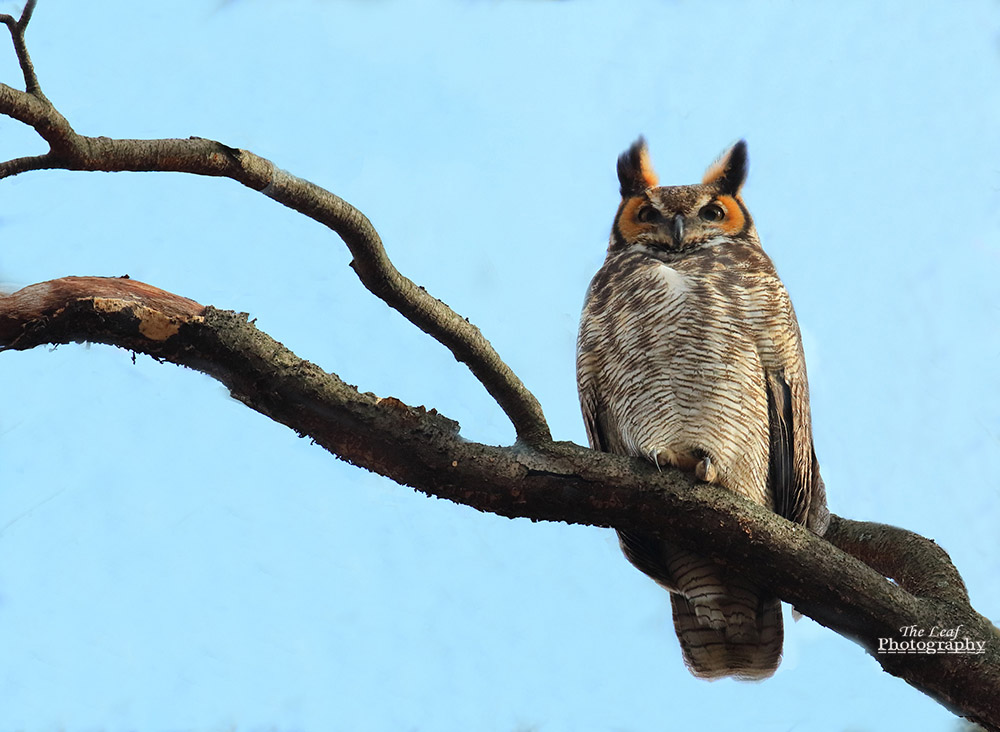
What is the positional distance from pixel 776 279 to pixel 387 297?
1416 mm

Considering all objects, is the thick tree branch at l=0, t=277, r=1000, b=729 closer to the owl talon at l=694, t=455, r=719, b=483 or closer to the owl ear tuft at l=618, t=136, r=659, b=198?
the owl talon at l=694, t=455, r=719, b=483

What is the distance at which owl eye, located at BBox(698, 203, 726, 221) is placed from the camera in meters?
3.37

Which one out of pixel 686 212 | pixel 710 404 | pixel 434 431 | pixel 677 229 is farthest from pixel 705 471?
pixel 686 212

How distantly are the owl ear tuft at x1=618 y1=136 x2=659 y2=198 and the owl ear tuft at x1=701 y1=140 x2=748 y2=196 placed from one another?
215 mm

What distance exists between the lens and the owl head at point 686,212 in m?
3.30

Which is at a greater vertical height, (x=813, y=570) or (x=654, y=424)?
(x=654, y=424)

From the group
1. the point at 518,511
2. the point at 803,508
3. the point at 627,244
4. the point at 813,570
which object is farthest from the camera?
the point at 627,244

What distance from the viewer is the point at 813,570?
2209mm

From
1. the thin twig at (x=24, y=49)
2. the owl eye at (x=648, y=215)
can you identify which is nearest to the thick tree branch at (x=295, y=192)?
the thin twig at (x=24, y=49)

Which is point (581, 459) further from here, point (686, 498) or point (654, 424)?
point (654, 424)

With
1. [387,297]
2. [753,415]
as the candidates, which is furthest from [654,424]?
[387,297]

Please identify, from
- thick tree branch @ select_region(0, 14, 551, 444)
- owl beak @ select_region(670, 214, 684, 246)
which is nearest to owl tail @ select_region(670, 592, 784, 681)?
thick tree branch @ select_region(0, 14, 551, 444)

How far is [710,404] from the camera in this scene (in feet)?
8.83

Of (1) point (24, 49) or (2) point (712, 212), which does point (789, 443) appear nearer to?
(2) point (712, 212)
